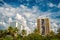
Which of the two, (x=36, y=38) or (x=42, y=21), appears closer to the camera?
(x=36, y=38)

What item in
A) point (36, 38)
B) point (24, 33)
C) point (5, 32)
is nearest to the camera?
point (36, 38)

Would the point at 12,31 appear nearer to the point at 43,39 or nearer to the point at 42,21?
the point at 43,39

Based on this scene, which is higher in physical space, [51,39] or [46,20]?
[46,20]

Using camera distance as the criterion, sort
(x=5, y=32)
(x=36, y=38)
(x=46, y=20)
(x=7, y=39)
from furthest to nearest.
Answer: (x=46, y=20), (x=5, y=32), (x=36, y=38), (x=7, y=39)

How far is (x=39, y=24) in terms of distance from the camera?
24016 millimetres

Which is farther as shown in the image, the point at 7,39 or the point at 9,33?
the point at 9,33

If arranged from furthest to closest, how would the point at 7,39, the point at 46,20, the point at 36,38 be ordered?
1. the point at 46,20
2. the point at 36,38
3. the point at 7,39

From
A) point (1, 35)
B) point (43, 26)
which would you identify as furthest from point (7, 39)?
point (43, 26)

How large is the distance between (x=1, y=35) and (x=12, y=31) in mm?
941

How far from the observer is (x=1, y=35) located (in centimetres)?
1595

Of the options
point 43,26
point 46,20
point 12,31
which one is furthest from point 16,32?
point 46,20

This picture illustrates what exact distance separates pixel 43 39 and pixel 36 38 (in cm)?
84

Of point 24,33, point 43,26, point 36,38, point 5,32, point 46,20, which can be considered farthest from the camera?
point 46,20

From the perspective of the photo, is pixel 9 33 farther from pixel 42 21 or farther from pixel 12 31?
pixel 42 21
